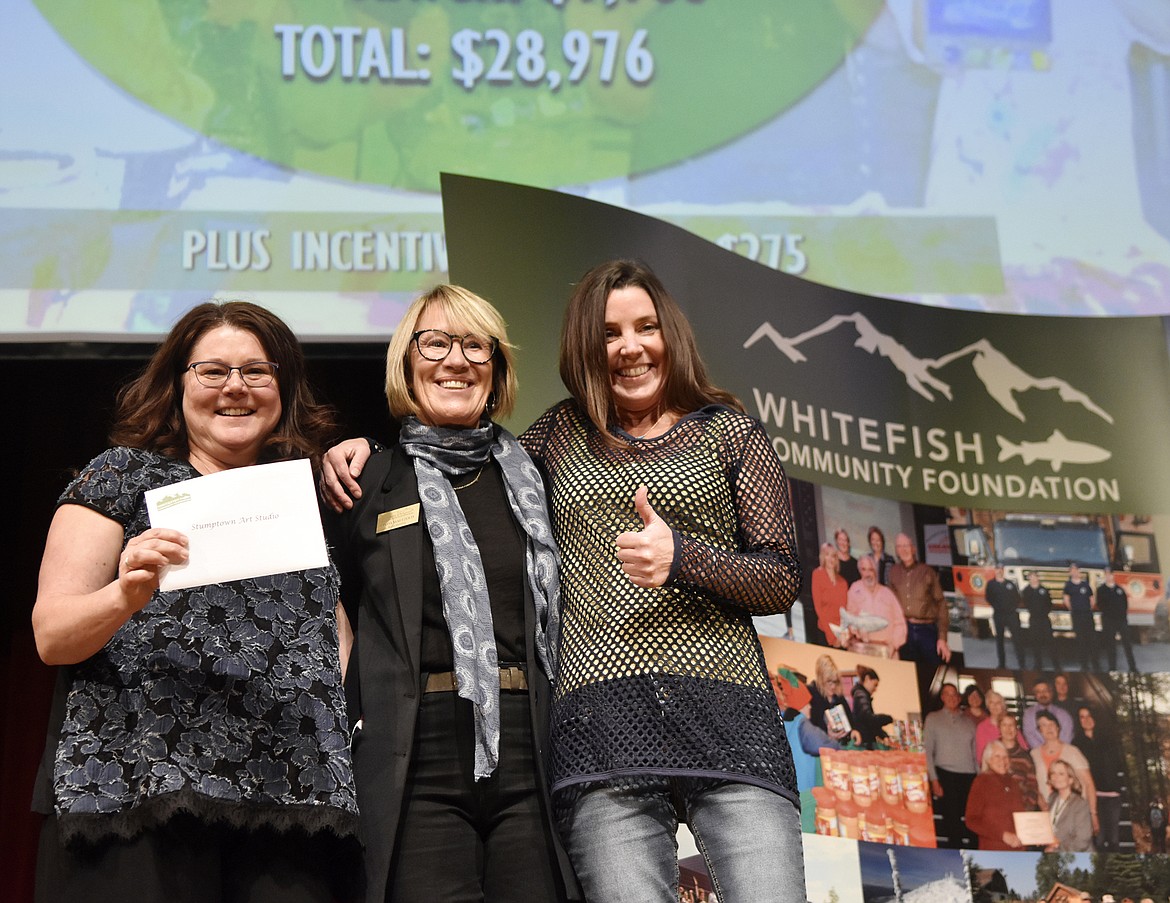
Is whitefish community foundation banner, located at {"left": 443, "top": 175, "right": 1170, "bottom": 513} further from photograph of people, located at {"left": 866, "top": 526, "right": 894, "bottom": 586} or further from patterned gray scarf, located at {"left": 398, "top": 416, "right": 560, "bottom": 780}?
patterned gray scarf, located at {"left": 398, "top": 416, "right": 560, "bottom": 780}

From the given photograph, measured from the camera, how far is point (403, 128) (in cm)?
316

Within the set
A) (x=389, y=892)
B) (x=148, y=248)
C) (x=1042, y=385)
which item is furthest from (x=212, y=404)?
(x=1042, y=385)

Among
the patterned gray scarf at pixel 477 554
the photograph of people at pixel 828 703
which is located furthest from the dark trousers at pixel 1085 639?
the patterned gray scarf at pixel 477 554

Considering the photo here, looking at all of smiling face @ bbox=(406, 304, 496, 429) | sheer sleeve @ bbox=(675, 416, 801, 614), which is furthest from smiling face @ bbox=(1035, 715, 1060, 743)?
smiling face @ bbox=(406, 304, 496, 429)

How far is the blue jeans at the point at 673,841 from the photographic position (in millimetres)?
1661

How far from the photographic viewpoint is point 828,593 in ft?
9.94

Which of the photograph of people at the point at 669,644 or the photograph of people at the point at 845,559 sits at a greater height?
the photograph of people at the point at 845,559

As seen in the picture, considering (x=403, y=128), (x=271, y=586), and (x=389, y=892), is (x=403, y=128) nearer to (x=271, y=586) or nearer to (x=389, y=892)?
(x=271, y=586)

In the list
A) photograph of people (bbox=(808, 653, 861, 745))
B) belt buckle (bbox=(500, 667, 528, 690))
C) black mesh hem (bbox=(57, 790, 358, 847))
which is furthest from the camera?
photograph of people (bbox=(808, 653, 861, 745))

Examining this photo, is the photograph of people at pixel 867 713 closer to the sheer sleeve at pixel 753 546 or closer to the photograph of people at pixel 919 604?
the photograph of people at pixel 919 604

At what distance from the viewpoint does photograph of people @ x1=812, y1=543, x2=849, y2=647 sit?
2988 millimetres

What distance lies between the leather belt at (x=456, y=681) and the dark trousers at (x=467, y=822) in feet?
0.04

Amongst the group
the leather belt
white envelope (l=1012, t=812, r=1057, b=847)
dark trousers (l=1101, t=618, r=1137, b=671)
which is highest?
dark trousers (l=1101, t=618, r=1137, b=671)

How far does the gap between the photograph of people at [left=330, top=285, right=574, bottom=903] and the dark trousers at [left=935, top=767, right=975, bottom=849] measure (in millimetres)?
1581
